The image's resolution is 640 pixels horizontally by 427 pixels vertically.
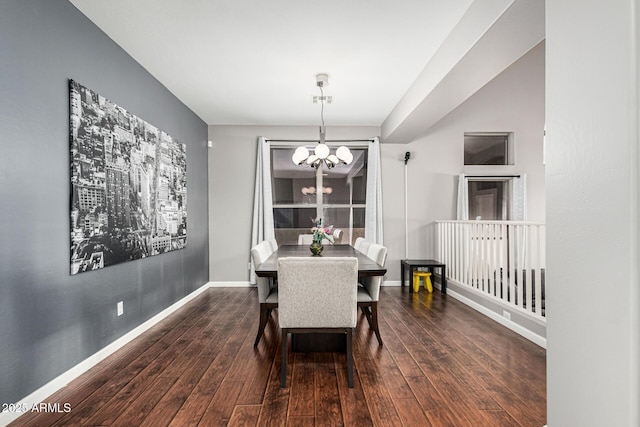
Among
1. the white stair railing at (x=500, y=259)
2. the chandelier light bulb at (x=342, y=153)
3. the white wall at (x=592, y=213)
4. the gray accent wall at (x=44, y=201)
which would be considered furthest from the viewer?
the chandelier light bulb at (x=342, y=153)

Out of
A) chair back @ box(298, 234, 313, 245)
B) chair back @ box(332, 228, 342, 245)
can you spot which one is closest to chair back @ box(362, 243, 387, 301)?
chair back @ box(298, 234, 313, 245)

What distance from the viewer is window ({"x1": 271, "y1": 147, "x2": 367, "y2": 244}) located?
5422 millimetres

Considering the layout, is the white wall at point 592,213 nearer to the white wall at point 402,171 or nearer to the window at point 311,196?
the white wall at point 402,171

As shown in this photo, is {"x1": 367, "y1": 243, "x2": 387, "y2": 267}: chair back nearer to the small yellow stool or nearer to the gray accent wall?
the small yellow stool

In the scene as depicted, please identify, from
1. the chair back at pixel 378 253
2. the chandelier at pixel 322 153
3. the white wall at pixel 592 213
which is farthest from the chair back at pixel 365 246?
the white wall at pixel 592 213

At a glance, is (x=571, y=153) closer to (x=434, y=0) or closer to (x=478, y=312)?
(x=434, y=0)

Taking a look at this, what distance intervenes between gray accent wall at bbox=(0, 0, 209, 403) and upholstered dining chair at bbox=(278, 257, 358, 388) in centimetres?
148

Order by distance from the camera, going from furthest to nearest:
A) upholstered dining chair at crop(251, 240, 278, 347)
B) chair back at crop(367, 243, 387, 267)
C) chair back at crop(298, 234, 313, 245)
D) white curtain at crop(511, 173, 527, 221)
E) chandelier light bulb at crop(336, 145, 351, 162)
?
white curtain at crop(511, 173, 527, 221) → chair back at crop(298, 234, 313, 245) → chandelier light bulb at crop(336, 145, 351, 162) → chair back at crop(367, 243, 387, 267) → upholstered dining chair at crop(251, 240, 278, 347)

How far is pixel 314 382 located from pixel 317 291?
2.07ft

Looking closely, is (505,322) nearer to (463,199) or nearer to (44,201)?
(463,199)

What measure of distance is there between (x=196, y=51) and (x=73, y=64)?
1.00m

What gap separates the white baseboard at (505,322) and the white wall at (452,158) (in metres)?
1.20

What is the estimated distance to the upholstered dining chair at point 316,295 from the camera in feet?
6.84

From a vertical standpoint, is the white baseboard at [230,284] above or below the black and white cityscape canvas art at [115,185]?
below
